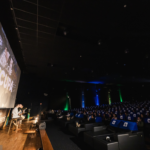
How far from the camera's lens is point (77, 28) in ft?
13.3

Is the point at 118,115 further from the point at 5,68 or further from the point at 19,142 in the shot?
the point at 5,68

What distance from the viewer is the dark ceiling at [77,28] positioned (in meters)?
3.16

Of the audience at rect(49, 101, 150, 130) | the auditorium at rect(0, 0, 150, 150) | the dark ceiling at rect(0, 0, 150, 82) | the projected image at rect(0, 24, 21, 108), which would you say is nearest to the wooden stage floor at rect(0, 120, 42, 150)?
the auditorium at rect(0, 0, 150, 150)

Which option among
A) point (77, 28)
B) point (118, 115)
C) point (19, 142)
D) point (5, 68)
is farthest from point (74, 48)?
point (118, 115)

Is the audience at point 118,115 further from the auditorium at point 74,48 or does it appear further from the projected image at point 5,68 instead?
the projected image at point 5,68

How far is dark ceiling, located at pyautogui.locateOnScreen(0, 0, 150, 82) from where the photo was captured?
3156 mm

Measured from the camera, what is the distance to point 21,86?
1037cm

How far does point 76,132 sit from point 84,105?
37.6ft

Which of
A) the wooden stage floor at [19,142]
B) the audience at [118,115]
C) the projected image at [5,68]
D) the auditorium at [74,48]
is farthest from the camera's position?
the audience at [118,115]

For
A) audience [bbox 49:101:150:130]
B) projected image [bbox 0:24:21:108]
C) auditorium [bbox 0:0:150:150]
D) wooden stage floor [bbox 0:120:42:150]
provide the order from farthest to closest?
audience [bbox 49:101:150:130] < projected image [bbox 0:24:21:108] < auditorium [bbox 0:0:150:150] < wooden stage floor [bbox 0:120:42:150]

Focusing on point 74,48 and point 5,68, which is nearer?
point 5,68

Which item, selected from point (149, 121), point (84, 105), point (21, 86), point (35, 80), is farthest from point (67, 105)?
point (149, 121)

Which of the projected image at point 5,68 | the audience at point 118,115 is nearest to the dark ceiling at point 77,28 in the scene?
the projected image at point 5,68

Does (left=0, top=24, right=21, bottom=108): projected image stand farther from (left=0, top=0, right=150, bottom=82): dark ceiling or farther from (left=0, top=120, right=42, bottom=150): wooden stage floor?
(left=0, top=120, right=42, bottom=150): wooden stage floor
